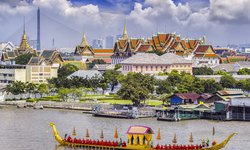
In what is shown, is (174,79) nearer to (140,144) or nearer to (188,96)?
(188,96)

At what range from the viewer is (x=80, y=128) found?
3844 centimetres

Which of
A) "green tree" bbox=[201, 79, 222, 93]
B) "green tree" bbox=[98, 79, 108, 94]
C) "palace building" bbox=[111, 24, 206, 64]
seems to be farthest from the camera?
"palace building" bbox=[111, 24, 206, 64]

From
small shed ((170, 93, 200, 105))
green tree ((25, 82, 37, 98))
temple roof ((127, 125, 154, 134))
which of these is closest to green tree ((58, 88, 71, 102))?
green tree ((25, 82, 37, 98))

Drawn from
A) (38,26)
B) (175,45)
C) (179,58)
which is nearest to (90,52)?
(175,45)

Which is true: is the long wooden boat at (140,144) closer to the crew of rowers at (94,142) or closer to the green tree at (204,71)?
the crew of rowers at (94,142)

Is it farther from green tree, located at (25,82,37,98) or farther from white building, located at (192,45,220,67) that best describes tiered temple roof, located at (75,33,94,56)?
green tree, located at (25,82,37,98)

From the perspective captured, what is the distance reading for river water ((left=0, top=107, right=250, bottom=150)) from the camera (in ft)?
109

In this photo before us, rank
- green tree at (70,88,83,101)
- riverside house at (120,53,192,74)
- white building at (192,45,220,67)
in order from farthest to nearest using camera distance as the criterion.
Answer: white building at (192,45,220,67)
riverside house at (120,53,192,74)
green tree at (70,88,83,101)

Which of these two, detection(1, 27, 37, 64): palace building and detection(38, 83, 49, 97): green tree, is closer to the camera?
detection(38, 83, 49, 97): green tree

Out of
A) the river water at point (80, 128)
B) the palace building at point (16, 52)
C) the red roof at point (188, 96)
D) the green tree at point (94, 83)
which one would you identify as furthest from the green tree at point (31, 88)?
the palace building at point (16, 52)

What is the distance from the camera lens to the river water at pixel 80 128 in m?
33.1

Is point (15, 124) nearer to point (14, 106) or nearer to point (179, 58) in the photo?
point (14, 106)

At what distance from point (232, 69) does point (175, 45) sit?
10.6 m

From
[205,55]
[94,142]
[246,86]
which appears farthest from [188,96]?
[205,55]
